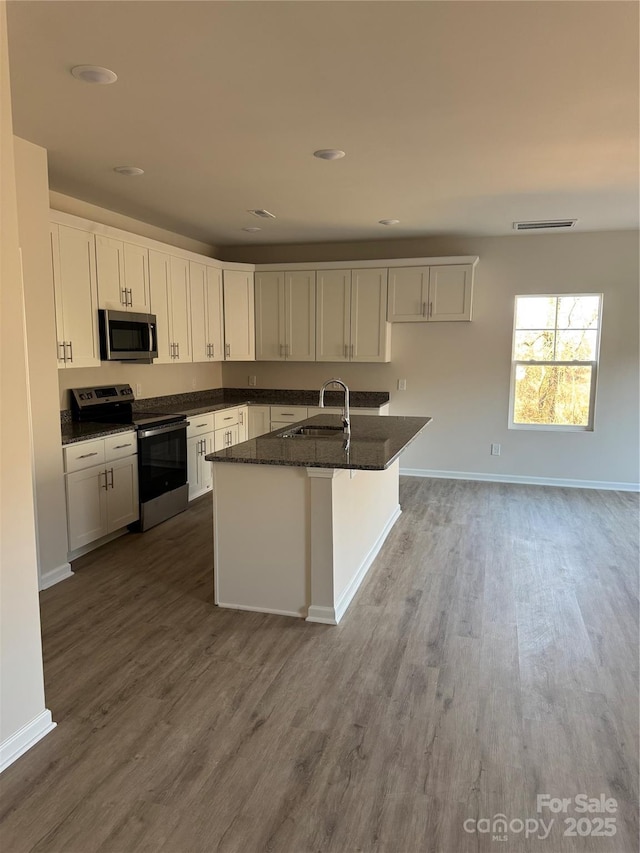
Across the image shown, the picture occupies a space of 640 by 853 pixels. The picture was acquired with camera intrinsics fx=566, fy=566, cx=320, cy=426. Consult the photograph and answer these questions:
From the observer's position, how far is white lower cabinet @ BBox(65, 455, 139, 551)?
3848 mm

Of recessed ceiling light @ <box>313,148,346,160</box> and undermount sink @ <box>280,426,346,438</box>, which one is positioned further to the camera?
undermount sink @ <box>280,426,346,438</box>

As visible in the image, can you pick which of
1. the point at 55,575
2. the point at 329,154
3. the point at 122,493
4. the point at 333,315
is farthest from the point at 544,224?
the point at 55,575

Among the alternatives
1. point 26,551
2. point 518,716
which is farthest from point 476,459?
point 26,551

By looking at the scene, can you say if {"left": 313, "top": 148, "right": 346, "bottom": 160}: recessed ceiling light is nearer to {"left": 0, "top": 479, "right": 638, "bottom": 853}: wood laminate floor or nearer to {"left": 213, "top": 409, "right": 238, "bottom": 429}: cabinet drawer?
{"left": 0, "top": 479, "right": 638, "bottom": 853}: wood laminate floor

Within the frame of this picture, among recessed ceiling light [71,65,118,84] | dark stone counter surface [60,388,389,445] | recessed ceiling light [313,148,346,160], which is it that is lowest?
dark stone counter surface [60,388,389,445]

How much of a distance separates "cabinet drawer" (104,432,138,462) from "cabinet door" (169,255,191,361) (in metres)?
1.23

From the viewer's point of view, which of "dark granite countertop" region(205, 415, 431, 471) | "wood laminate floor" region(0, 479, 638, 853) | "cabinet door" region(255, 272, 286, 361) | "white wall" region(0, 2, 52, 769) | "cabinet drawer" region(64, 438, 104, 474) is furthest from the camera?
"cabinet door" region(255, 272, 286, 361)

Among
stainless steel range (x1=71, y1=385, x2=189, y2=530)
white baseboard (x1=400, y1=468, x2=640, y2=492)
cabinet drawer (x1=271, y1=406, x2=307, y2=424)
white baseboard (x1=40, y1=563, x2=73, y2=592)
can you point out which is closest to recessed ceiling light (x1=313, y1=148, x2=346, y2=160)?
stainless steel range (x1=71, y1=385, x2=189, y2=530)

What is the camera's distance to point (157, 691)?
2496 millimetres

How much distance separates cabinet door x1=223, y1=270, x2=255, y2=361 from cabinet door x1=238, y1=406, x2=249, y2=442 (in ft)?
1.95

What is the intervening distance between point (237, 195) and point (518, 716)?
12.6ft

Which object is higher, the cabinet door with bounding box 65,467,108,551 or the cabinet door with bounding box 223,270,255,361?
the cabinet door with bounding box 223,270,255,361

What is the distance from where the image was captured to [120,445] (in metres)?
4.28

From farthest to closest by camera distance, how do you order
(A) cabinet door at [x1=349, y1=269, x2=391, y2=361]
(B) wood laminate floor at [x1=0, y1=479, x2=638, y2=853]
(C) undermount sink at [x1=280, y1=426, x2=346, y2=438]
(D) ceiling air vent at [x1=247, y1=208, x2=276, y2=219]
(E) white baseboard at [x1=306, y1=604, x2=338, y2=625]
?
(A) cabinet door at [x1=349, y1=269, x2=391, y2=361], (D) ceiling air vent at [x1=247, y1=208, x2=276, y2=219], (C) undermount sink at [x1=280, y1=426, x2=346, y2=438], (E) white baseboard at [x1=306, y1=604, x2=338, y2=625], (B) wood laminate floor at [x1=0, y1=479, x2=638, y2=853]
